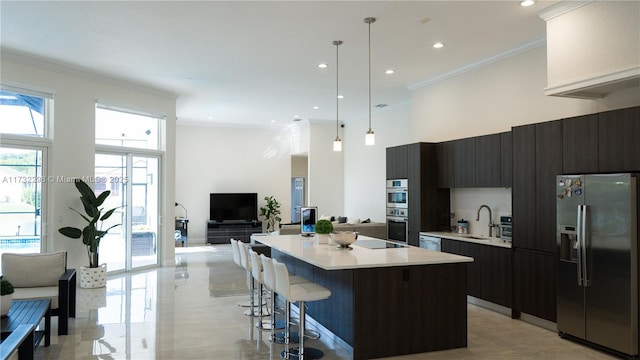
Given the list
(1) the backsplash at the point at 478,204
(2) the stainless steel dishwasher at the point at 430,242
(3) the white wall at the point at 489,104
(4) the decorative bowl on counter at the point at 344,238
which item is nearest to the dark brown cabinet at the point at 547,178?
(3) the white wall at the point at 489,104

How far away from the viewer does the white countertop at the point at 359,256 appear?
402 cm

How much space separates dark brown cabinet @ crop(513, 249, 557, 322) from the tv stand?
8873mm

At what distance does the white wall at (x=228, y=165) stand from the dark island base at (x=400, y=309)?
940cm

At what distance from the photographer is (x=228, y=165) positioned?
13.6 meters

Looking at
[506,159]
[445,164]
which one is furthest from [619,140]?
[445,164]

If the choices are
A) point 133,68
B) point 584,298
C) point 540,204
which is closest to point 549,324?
point 584,298

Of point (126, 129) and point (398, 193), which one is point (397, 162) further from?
point (126, 129)

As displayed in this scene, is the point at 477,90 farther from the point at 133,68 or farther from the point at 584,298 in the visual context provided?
the point at 133,68

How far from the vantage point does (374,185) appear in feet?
36.4

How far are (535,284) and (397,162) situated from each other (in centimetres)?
328

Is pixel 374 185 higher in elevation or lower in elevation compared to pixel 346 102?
lower

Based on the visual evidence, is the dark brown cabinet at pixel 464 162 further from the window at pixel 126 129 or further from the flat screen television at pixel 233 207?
the flat screen television at pixel 233 207

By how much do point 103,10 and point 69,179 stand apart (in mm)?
3479

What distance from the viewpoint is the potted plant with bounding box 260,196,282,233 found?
13633 mm
